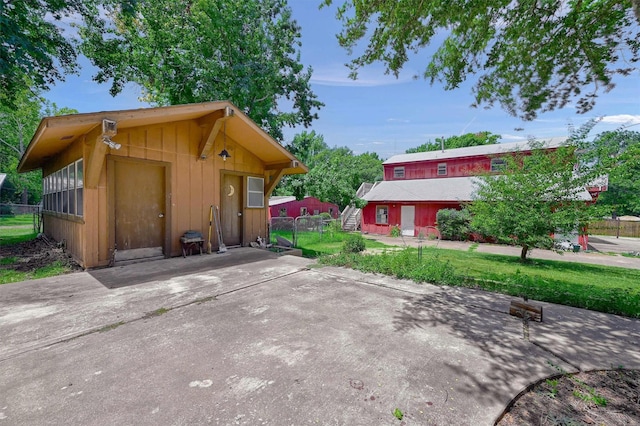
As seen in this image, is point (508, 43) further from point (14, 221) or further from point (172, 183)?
point (14, 221)

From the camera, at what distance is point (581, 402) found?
202cm

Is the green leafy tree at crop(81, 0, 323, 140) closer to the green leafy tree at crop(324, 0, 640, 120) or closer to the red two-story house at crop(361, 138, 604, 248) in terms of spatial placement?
the green leafy tree at crop(324, 0, 640, 120)

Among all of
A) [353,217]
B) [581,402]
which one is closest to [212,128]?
[581,402]

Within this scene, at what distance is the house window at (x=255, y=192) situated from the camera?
8.62 meters

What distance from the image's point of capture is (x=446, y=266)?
543 centimetres

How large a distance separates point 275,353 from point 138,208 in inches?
215

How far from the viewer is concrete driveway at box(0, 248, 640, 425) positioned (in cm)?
189

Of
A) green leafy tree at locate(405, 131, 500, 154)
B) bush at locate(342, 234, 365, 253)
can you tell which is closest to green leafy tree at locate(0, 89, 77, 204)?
bush at locate(342, 234, 365, 253)

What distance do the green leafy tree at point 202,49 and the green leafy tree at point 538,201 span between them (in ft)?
36.4

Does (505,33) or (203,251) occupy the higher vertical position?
(505,33)

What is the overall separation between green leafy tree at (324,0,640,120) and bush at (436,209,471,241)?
1177cm

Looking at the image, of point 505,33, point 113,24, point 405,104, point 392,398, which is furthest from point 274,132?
point 392,398

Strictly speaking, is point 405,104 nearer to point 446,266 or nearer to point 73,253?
point 446,266

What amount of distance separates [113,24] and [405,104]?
1504 cm
